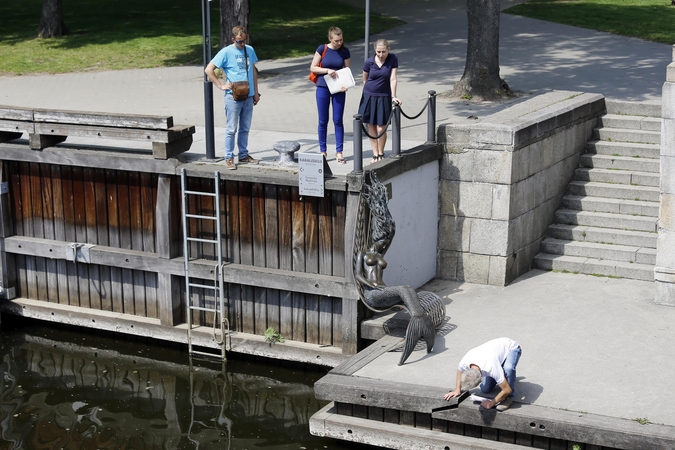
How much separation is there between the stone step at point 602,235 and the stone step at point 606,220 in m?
0.06

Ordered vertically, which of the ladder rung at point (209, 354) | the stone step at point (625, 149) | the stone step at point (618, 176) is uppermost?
the stone step at point (625, 149)

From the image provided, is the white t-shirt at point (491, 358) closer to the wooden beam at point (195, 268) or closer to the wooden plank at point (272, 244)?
the wooden beam at point (195, 268)

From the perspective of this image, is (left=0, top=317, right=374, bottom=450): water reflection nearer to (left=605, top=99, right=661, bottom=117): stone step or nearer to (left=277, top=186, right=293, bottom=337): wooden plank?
(left=277, top=186, right=293, bottom=337): wooden plank

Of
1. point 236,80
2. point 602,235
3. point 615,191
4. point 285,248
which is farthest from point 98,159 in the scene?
point 615,191

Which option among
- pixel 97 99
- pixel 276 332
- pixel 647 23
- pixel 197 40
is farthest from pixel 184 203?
pixel 647 23

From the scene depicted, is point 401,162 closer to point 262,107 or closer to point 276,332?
point 276,332

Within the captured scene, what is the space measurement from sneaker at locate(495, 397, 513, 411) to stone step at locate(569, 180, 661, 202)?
5452 mm

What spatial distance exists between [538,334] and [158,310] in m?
4.94

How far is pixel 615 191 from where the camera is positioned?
1362cm

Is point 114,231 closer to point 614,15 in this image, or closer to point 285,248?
point 285,248

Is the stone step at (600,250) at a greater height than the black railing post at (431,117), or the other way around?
the black railing post at (431,117)

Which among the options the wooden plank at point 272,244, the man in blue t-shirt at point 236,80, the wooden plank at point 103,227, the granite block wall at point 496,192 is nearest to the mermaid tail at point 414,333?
the wooden plank at point 272,244

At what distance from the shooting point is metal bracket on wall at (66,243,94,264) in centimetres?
1291

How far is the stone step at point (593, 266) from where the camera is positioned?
12672 millimetres
